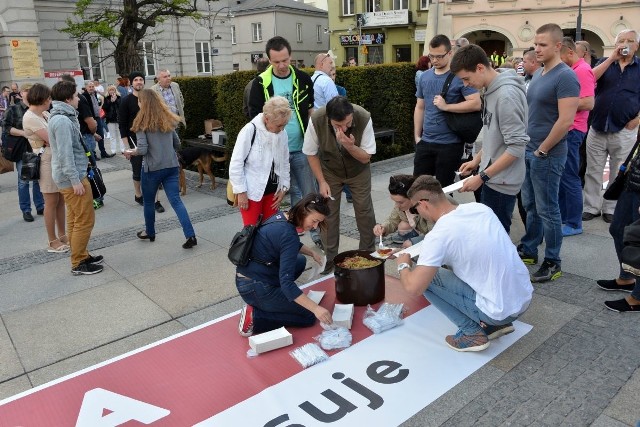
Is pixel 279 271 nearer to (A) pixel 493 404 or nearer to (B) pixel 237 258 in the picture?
(B) pixel 237 258

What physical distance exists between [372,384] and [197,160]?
6.35 m

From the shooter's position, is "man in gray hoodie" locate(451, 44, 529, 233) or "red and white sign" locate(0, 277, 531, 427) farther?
"man in gray hoodie" locate(451, 44, 529, 233)

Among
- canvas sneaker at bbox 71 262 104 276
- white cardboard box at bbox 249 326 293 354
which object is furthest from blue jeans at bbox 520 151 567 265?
canvas sneaker at bbox 71 262 104 276

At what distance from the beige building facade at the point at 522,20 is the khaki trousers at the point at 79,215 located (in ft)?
102

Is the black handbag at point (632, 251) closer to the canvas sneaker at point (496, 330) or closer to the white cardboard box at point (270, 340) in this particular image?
the canvas sneaker at point (496, 330)

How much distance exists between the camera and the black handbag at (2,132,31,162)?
691cm

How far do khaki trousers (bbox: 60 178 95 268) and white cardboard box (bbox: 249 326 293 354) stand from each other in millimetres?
2497

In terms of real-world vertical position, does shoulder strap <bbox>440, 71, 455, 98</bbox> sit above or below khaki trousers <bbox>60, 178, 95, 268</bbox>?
above

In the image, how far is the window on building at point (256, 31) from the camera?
160 feet

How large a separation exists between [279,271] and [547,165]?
2457 millimetres

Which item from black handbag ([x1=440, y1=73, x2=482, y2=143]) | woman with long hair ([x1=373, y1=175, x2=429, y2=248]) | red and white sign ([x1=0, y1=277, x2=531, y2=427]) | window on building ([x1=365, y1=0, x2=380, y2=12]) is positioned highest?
window on building ([x1=365, y1=0, x2=380, y2=12])

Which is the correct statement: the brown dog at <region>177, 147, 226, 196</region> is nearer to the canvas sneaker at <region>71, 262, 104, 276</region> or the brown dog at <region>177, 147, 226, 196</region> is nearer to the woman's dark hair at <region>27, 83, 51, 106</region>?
the woman's dark hair at <region>27, 83, 51, 106</region>

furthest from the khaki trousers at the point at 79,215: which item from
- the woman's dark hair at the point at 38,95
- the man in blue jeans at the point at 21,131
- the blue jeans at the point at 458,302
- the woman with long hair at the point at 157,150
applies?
the blue jeans at the point at 458,302

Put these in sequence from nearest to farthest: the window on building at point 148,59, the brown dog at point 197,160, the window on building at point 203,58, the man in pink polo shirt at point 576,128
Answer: the man in pink polo shirt at point 576,128
the brown dog at point 197,160
the window on building at point 148,59
the window on building at point 203,58
